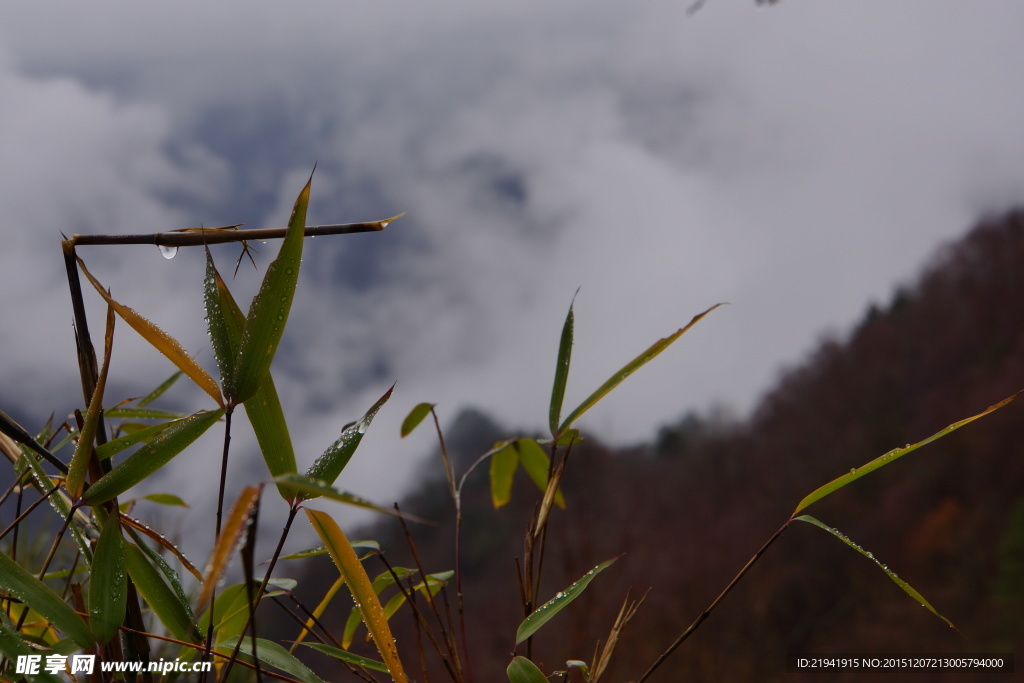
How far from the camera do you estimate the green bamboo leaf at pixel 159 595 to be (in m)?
0.32

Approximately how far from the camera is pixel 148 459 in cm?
31

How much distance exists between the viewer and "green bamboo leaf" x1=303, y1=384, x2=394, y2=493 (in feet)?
1.04

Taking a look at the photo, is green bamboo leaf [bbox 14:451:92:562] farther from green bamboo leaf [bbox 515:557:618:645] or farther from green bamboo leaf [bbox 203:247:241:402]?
green bamboo leaf [bbox 515:557:618:645]

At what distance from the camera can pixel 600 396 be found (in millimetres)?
394

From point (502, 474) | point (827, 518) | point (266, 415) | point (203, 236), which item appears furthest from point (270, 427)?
point (827, 518)

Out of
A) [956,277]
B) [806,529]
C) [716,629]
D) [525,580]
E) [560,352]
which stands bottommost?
[716,629]

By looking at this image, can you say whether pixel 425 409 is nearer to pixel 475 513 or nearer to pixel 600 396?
pixel 600 396

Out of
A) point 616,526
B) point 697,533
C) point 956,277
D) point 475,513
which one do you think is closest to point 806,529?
point 697,533

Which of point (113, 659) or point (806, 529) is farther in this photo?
point (806, 529)

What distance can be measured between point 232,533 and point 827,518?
Answer: 25.8ft

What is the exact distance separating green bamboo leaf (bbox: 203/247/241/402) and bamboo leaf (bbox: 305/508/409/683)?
10 centimetres

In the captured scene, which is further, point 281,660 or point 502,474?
point 502,474

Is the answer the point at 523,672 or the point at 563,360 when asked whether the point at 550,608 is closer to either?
the point at 523,672

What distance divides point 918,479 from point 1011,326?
8.07ft
